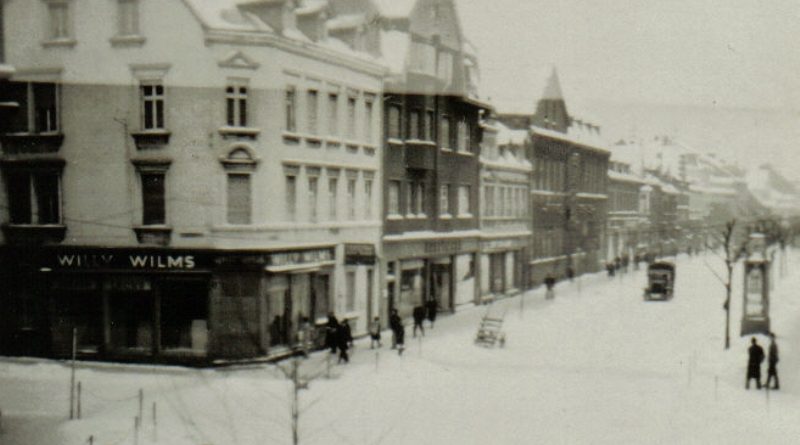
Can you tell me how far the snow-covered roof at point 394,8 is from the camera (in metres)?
23.3

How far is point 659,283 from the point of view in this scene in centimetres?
3716

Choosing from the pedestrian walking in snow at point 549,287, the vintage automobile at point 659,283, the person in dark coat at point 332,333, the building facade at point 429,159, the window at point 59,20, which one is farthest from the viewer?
the vintage automobile at point 659,283

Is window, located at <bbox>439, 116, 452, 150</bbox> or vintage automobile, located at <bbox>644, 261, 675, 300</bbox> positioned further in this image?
vintage automobile, located at <bbox>644, 261, 675, 300</bbox>

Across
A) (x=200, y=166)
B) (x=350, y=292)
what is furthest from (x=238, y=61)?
(x=350, y=292)

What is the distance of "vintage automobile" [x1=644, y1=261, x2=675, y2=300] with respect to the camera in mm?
37062

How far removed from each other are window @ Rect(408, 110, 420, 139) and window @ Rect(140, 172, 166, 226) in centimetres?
1014

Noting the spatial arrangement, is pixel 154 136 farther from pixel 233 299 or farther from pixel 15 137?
pixel 233 299

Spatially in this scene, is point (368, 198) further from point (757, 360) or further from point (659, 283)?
point (659, 283)

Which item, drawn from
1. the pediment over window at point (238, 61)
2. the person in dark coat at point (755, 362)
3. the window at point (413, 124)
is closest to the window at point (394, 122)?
the window at point (413, 124)

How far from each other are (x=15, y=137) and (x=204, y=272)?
454 cm

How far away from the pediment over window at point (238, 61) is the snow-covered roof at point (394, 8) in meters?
5.54

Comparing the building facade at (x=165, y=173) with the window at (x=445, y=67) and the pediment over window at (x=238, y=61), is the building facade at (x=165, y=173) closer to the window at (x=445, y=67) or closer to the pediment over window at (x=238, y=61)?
the pediment over window at (x=238, y=61)

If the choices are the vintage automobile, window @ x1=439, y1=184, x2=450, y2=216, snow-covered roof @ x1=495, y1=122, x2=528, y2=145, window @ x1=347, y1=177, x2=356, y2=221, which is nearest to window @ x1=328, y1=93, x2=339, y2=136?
window @ x1=347, y1=177, x2=356, y2=221

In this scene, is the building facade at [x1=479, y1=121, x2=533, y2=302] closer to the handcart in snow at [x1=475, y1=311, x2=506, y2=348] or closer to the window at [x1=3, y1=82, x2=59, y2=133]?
the handcart in snow at [x1=475, y1=311, x2=506, y2=348]
